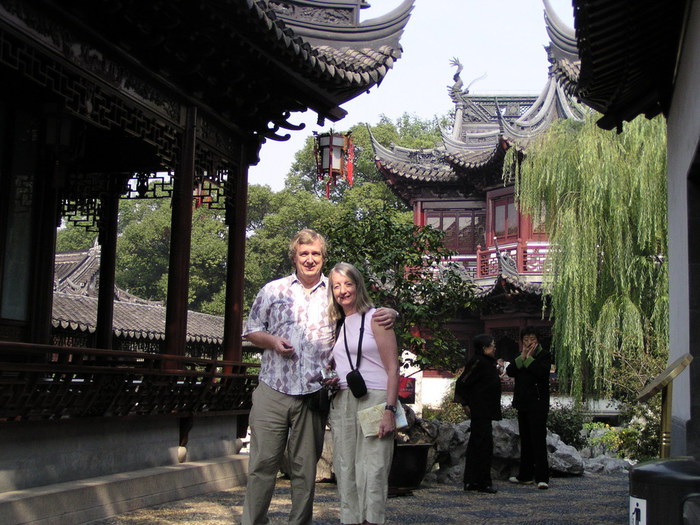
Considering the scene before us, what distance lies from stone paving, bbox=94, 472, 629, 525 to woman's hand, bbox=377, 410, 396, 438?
176cm

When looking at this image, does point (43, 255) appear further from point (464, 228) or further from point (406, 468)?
point (464, 228)

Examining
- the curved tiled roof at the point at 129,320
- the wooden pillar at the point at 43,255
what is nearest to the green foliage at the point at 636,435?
the wooden pillar at the point at 43,255

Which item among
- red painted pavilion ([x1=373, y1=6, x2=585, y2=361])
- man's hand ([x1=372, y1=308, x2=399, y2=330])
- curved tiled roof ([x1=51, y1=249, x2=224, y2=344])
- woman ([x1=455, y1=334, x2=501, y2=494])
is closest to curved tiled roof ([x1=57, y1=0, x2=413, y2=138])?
woman ([x1=455, y1=334, x2=501, y2=494])

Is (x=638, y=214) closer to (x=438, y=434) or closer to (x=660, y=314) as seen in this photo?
(x=660, y=314)

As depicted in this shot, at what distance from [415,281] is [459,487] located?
6.56 feet

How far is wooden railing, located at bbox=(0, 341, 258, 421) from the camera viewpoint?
5.79 meters

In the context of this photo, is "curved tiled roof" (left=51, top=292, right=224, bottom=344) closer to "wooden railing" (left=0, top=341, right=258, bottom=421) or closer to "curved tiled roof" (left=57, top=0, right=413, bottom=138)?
"curved tiled roof" (left=57, top=0, right=413, bottom=138)

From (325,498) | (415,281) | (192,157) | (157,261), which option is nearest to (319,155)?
(415,281)

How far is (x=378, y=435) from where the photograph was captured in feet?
15.5

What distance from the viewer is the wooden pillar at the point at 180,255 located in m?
8.05

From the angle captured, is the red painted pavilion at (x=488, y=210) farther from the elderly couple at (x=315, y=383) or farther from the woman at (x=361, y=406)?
the woman at (x=361, y=406)

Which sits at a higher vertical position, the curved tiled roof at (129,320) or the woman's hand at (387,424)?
the curved tiled roof at (129,320)

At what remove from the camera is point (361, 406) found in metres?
4.78

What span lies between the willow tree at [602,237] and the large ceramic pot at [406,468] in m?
8.82
